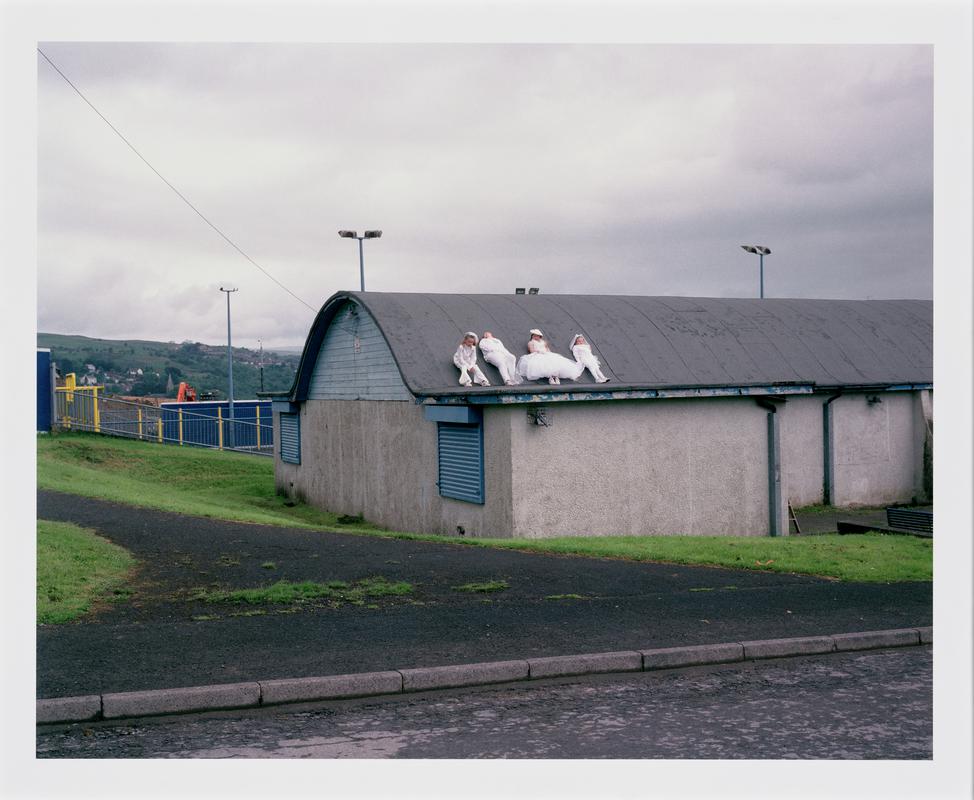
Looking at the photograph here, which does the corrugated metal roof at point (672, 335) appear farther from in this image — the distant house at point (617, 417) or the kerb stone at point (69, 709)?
the kerb stone at point (69, 709)

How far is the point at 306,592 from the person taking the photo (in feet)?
33.7

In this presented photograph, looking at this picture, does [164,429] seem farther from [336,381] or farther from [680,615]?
[680,615]

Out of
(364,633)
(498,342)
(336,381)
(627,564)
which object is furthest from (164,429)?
(364,633)

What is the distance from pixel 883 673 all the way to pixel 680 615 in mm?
2025

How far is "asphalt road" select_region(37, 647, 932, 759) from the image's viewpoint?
6102mm

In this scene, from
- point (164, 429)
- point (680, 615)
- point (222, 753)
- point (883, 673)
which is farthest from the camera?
point (164, 429)

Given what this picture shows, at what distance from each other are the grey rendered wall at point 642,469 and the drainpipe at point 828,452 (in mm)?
5374

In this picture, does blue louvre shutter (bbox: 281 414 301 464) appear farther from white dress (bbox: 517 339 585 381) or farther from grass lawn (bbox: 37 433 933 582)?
white dress (bbox: 517 339 585 381)

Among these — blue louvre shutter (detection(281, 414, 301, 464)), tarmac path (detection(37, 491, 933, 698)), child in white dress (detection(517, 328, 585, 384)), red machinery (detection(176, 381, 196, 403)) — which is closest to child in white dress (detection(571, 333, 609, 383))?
child in white dress (detection(517, 328, 585, 384))

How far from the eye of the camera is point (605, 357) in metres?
21.2

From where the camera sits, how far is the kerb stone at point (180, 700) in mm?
6676

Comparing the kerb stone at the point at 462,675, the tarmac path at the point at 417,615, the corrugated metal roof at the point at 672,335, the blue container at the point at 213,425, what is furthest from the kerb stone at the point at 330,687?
the blue container at the point at 213,425

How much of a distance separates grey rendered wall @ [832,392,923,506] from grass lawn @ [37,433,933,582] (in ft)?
22.3

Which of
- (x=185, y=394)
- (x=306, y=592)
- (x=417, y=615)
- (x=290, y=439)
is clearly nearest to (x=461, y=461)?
(x=306, y=592)
